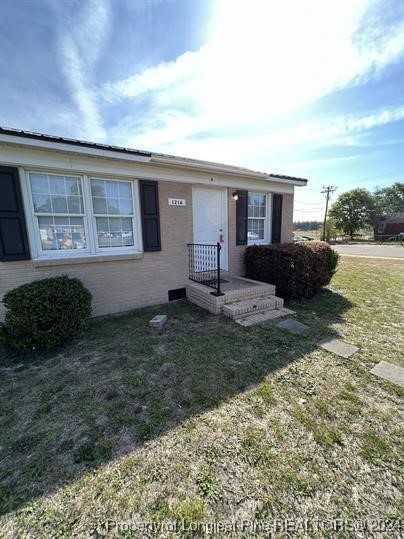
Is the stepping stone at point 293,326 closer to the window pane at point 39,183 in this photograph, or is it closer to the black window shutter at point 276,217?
the black window shutter at point 276,217

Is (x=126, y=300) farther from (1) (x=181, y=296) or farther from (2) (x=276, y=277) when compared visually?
(2) (x=276, y=277)

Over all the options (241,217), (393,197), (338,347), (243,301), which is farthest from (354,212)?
(338,347)

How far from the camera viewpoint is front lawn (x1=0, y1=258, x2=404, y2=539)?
4.67 ft

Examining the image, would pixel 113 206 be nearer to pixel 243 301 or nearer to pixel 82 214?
pixel 82 214

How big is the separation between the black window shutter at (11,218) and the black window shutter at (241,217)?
4880 millimetres

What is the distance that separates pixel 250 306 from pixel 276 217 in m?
3.84

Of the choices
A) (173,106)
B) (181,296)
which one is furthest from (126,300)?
(173,106)

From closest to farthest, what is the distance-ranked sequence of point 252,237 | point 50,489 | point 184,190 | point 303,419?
point 50,489 → point 303,419 → point 184,190 → point 252,237

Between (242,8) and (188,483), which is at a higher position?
(242,8)

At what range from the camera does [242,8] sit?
167 inches

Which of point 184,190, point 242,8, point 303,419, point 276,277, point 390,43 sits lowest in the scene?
point 303,419

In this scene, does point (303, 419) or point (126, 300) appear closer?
point (303, 419)

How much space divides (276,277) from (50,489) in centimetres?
519

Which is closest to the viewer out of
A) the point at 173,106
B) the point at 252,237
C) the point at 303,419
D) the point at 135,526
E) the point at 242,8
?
the point at 135,526
